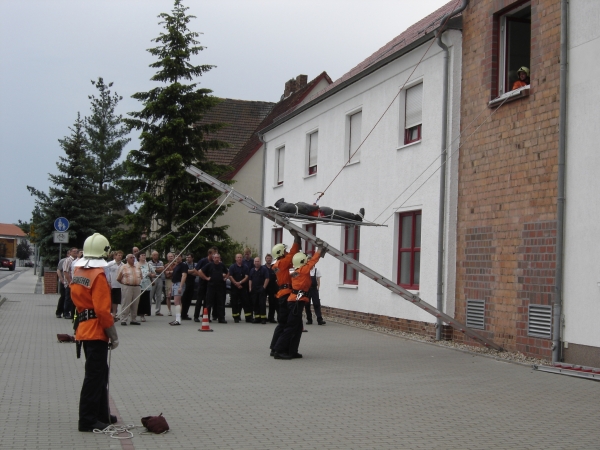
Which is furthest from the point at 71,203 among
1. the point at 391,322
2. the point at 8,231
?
the point at 8,231

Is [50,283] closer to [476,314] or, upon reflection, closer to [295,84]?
[295,84]

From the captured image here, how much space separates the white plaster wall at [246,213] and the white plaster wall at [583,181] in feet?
78.3

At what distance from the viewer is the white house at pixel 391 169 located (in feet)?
52.3

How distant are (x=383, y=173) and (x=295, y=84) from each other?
81.2ft

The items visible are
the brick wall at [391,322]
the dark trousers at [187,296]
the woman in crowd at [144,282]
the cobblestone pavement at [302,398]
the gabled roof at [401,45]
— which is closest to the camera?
the cobblestone pavement at [302,398]

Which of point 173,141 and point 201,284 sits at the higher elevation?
point 173,141

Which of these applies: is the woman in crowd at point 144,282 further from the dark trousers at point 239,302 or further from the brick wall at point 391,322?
the brick wall at point 391,322

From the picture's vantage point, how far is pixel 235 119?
4138 cm

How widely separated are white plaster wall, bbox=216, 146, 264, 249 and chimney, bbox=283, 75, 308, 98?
674cm

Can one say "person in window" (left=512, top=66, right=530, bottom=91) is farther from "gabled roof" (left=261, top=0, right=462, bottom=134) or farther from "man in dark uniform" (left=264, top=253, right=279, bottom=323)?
"man in dark uniform" (left=264, top=253, right=279, bottom=323)

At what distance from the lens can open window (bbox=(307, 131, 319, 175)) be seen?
79.5 feet

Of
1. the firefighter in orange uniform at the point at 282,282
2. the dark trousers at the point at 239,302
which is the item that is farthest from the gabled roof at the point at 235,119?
the firefighter in orange uniform at the point at 282,282

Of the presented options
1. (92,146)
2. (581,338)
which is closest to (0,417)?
(581,338)

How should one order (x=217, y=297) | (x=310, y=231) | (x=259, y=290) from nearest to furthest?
(x=217, y=297)
(x=259, y=290)
(x=310, y=231)
